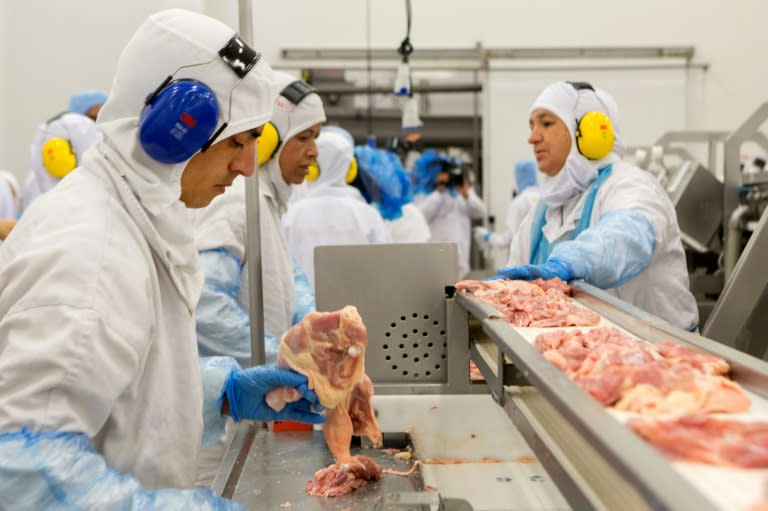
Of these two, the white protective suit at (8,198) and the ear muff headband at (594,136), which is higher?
the ear muff headband at (594,136)

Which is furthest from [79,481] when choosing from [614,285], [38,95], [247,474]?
[38,95]

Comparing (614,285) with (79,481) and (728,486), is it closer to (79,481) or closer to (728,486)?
(728,486)

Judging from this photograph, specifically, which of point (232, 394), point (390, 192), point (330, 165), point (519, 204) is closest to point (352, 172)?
point (390, 192)

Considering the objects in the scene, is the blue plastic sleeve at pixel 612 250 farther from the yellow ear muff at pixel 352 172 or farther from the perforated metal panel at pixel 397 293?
the yellow ear muff at pixel 352 172

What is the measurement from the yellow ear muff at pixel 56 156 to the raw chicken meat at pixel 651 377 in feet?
11.7

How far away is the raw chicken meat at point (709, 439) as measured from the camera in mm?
907

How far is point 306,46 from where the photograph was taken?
831 centimetres

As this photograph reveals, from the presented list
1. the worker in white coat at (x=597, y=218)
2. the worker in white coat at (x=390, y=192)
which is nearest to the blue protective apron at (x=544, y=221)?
the worker in white coat at (x=597, y=218)

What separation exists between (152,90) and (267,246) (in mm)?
1307

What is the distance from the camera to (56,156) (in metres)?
4.18

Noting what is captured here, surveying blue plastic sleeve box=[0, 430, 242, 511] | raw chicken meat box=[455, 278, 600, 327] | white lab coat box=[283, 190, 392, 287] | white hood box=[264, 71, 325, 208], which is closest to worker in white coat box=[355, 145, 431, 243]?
white lab coat box=[283, 190, 392, 287]

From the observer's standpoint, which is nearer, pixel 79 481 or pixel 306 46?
pixel 79 481

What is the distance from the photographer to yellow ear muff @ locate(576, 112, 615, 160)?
9.65 feet

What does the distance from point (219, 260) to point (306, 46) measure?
6389 millimetres
